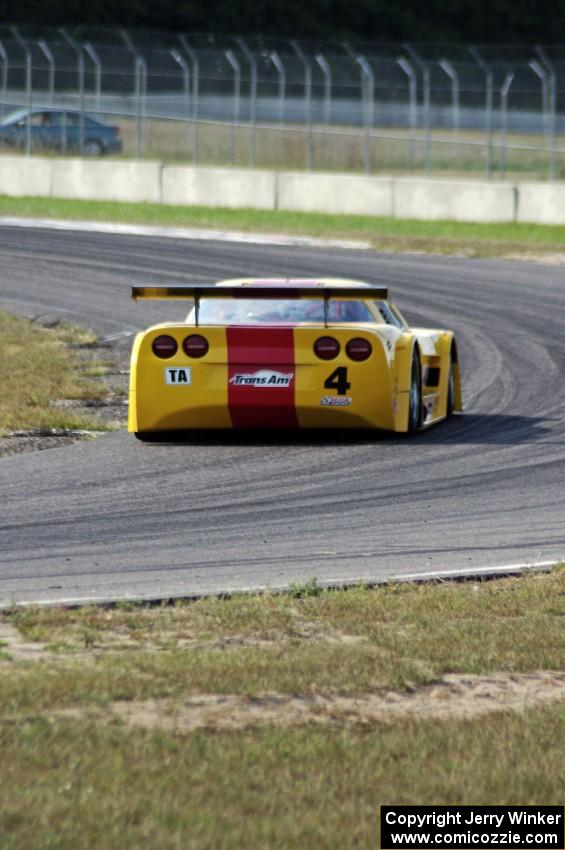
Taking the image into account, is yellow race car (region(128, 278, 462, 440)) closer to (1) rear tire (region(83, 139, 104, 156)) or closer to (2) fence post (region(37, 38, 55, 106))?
(2) fence post (region(37, 38, 55, 106))

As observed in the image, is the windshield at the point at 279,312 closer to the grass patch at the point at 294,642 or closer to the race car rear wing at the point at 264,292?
the race car rear wing at the point at 264,292

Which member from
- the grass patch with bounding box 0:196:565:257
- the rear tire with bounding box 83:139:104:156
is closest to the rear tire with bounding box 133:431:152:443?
the grass patch with bounding box 0:196:565:257

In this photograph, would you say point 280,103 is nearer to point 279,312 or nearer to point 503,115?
→ point 503,115

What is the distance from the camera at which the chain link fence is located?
36.3 m

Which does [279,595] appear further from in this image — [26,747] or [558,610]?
[26,747]

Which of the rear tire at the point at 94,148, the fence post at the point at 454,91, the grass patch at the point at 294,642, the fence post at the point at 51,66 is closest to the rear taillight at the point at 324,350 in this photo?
the grass patch at the point at 294,642

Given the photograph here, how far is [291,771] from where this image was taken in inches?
189

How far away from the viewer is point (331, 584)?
25.4 ft

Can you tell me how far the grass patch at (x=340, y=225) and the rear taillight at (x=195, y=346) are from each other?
53.1 ft

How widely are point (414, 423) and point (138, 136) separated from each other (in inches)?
1030

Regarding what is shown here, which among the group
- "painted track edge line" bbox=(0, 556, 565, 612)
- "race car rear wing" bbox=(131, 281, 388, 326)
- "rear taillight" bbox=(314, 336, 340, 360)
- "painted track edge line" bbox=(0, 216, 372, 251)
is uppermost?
"painted track edge line" bbox=(0, 216, 372, 251)

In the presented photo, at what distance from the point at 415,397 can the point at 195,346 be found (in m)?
1.88

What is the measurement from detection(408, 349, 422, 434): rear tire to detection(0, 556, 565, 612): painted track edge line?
13.1ft

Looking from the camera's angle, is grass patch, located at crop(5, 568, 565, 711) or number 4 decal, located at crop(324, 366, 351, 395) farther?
number 4 decal, located at crop(324, 366, 351, 395)
